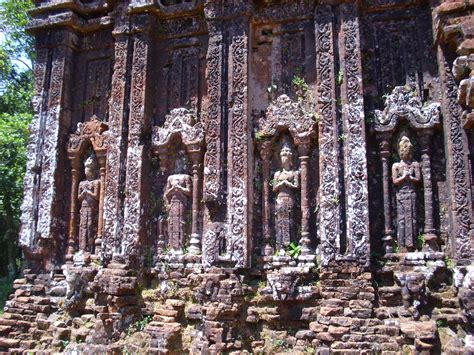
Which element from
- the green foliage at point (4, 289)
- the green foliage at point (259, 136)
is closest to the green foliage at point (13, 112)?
the green foliage at point (4, 289)

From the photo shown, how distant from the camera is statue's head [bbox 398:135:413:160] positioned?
358 inches

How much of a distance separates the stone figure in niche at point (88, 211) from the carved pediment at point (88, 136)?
1.83 ft

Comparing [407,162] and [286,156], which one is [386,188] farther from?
[286,156]

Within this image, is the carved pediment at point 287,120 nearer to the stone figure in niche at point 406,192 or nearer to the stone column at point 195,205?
the stone column at point 195,205

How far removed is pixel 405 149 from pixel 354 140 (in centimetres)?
96

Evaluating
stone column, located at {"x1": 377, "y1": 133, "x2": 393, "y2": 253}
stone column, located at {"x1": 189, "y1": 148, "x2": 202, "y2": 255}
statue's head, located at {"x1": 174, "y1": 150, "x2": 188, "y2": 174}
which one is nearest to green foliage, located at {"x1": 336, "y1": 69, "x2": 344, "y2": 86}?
stone column, located at {"x1": 377, "y1": 133, "x2": 393, "y2": 253}

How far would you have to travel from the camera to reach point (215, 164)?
988 centimetres

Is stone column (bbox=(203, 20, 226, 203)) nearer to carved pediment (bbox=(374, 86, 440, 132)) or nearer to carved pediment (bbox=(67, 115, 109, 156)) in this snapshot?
carved pediment (bbox=(67, 115, 109, 156))

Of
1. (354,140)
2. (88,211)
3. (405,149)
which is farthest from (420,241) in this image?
(88,211)

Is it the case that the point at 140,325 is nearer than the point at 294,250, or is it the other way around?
the point at 294,250

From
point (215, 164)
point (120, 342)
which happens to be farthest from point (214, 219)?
point (120, 342)

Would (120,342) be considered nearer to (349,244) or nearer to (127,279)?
(127,279)

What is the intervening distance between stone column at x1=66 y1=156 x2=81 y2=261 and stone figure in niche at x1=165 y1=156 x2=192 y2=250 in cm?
232

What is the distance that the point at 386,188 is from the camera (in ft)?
29.9
